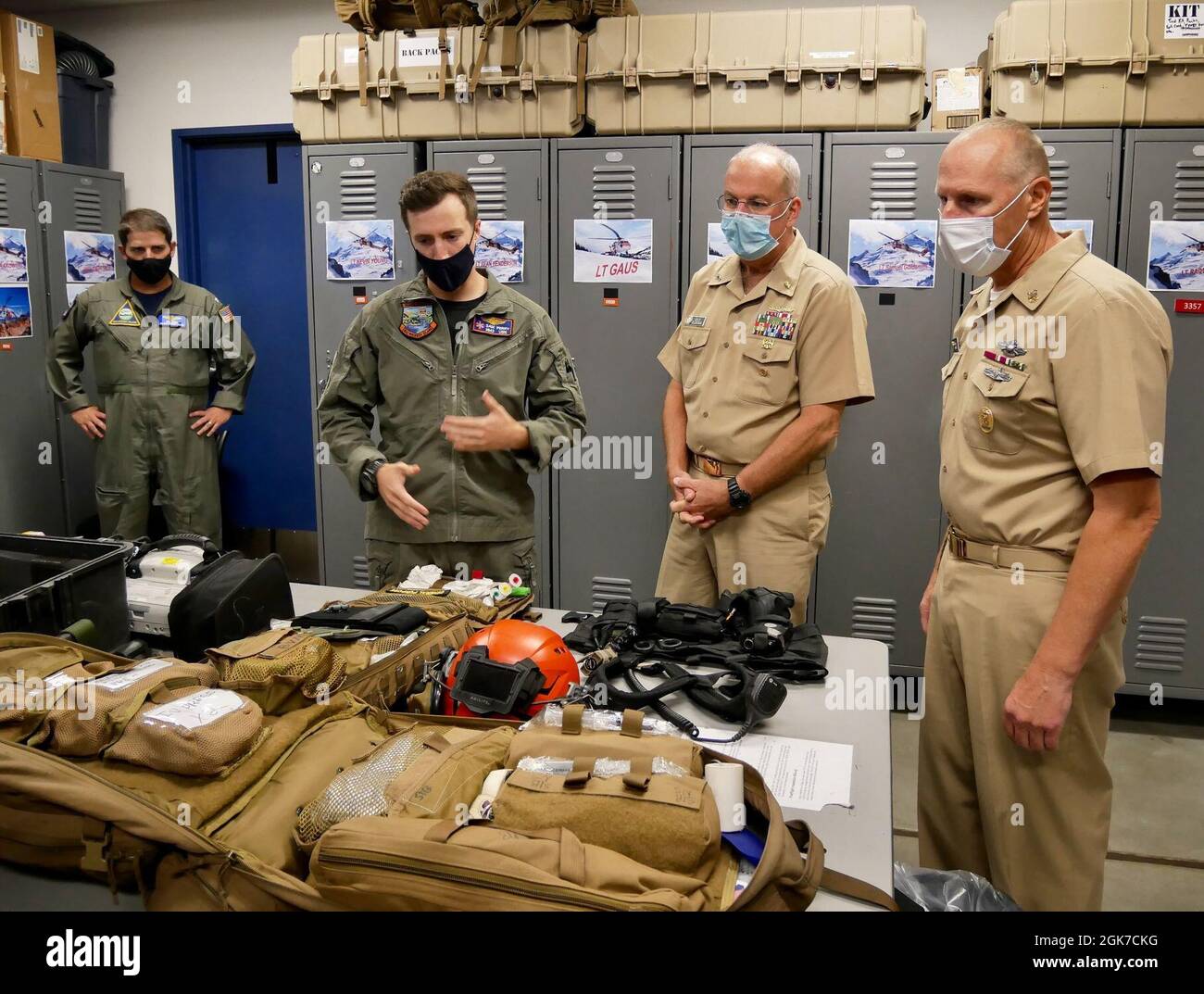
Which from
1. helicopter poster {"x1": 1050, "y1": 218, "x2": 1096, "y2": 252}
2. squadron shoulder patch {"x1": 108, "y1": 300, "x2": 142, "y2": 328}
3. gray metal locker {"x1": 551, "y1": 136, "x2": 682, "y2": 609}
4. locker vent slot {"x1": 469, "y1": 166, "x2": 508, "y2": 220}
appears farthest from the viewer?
squadron shoulder patch {"x1": 108, "y1": 300, "x2": 142, "y2": 328}

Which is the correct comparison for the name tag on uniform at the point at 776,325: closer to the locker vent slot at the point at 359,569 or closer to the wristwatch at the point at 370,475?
the wristwatch at the point at 370,475

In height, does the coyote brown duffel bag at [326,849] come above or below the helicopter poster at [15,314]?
below

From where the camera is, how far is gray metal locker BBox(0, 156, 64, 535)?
14.8 feet

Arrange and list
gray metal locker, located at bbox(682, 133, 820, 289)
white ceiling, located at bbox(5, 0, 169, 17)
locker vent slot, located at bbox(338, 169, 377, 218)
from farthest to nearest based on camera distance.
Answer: white ceiling, located at bbox(5, 0, 169, 17) → locker vent slot, located at bbox(338, 169, 377, 218) → gray metal locker, located at bbox(682, 133, 820, 289)

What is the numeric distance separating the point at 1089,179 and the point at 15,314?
4.65 meters

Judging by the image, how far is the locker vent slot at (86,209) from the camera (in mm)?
4863

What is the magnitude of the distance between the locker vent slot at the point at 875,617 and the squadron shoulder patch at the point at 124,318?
3.37 m

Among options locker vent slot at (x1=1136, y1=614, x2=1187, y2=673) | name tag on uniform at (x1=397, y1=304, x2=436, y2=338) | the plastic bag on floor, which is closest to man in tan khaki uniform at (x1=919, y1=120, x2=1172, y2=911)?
the plastic bag on floor

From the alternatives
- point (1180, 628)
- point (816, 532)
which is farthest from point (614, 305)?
point (1180, 628)

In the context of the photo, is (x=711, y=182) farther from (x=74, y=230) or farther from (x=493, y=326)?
(x=74, y=230)

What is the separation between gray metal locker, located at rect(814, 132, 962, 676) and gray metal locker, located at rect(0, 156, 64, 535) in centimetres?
367

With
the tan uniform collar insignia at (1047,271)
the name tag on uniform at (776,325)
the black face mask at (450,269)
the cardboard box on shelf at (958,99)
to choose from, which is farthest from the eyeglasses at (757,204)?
the cardboard box on shelf at (958,99)

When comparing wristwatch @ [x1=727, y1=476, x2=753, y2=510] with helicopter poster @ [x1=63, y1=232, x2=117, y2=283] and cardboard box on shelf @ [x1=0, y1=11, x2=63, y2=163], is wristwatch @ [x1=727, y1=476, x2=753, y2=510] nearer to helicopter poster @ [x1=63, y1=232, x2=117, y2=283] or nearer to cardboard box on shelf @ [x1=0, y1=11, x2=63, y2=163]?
helicopter poster @ [x1=63, y1=232, x2=117, y2=283]

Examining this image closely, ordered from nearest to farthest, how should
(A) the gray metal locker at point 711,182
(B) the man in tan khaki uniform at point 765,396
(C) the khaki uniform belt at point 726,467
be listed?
1. (B) the man in tan khaki uniform at point 765,396
2. (C) the khaki uniform belt at point 726,467
3. (A) the gray metal locker at point 711,182
